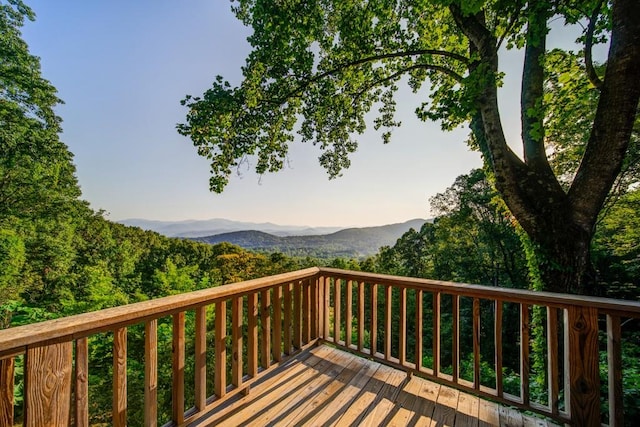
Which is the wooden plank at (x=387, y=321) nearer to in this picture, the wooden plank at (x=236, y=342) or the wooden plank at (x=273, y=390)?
the wooden plank at (x=273, y=390)

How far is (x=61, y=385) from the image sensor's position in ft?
3.76

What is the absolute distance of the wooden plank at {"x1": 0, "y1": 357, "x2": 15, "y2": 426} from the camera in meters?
0.97

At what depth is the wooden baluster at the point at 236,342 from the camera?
1.96m

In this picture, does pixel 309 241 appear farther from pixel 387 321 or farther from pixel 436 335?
pixel 436 335

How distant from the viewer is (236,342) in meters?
2.02

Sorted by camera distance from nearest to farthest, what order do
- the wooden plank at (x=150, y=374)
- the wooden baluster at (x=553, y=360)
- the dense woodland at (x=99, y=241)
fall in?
the wooden plank at (x=150, y=374) → the wooden baluster at (x=553, y=360) → the dense woodland at (x=99, y=241)

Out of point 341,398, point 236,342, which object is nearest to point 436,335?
point 341,398

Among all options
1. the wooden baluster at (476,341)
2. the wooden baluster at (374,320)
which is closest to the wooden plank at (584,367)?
the wooden baluster at (476,341)

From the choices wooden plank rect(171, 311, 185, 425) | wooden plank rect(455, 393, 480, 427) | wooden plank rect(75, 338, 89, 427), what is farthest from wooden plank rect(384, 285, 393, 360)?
wooden plank rect(75, 338, 89, 427)

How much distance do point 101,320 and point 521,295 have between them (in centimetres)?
253

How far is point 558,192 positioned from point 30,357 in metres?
3.88

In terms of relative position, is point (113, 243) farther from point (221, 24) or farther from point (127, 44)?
point (221, 24)

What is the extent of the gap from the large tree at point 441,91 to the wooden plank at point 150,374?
2.93 metres

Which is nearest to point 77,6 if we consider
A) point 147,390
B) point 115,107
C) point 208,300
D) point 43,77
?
point 115,107
